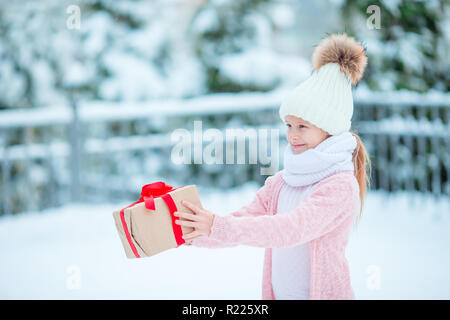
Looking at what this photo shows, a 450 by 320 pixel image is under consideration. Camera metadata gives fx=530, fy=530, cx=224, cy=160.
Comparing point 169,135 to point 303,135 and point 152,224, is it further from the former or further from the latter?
point 152,224

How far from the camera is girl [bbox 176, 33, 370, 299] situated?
4.97 feet

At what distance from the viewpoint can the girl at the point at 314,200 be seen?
59.6 inches

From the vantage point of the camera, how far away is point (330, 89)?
5.59 feet

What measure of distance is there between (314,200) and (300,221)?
9cm

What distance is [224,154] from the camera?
5.87m

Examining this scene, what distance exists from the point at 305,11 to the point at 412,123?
5551 millimetres

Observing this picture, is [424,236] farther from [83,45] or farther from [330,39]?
[83,45]
